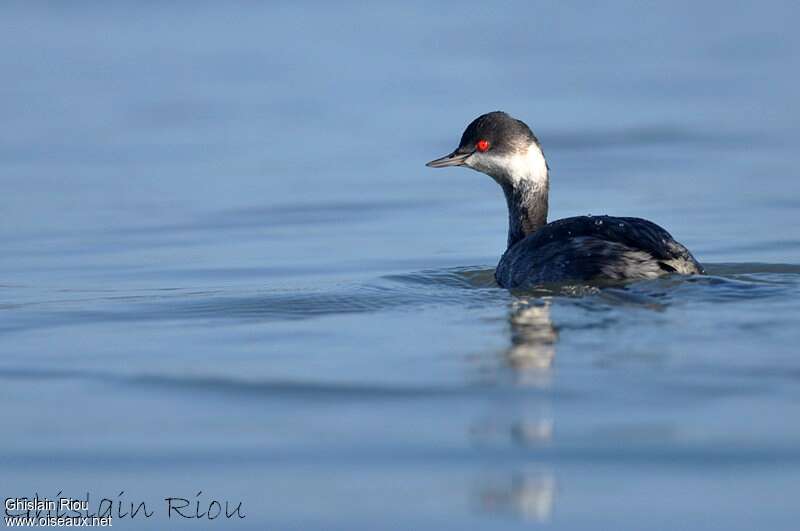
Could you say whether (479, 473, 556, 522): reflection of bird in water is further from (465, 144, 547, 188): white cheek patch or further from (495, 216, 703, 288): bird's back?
(465, 144, 547, 188): white cheek patch

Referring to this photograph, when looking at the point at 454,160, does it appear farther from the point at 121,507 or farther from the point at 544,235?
the point at 121,507

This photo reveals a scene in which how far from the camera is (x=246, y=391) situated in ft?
22.7

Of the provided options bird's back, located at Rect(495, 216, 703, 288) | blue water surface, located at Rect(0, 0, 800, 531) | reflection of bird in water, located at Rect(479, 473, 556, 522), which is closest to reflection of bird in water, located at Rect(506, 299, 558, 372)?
blue water surface, located at Rect(0, 0, 800, 531)

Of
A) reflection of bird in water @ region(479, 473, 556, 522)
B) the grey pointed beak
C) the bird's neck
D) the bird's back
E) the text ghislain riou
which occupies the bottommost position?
the text ghislain riou

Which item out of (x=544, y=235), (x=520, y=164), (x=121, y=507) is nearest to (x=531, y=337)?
(x=544, y=235)

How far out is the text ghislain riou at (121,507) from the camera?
541cm

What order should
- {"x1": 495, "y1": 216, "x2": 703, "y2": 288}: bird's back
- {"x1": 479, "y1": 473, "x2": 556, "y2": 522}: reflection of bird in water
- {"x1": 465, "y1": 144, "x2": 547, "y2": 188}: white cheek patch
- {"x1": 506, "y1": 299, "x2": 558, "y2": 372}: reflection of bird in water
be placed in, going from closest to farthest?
{"x1": 479, "y1": 473, "x2": 556, "y2": 522}: reflection of bird in water, {"x1": 506, "y1": 299, "x2": 558, "y2": 372}: reflection of bird in water, {"x1": 495, "y1": 216, "x2": 703, "y2": 288}: bird's back, {"x1": 465, "y1": 144, "x2": 547, "y2": 188}: white cheek patch

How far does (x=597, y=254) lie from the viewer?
30.3 ft

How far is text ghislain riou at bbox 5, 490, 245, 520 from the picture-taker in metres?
5.41

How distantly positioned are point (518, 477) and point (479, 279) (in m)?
5.23

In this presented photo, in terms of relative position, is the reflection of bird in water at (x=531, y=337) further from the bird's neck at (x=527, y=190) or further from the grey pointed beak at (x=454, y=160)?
the grey pointed beak at (x=454, y=160)

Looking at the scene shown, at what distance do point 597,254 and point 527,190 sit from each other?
1841 mm

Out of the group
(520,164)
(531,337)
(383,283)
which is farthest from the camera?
(520,164)

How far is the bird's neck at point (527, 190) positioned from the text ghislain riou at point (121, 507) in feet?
19.0
